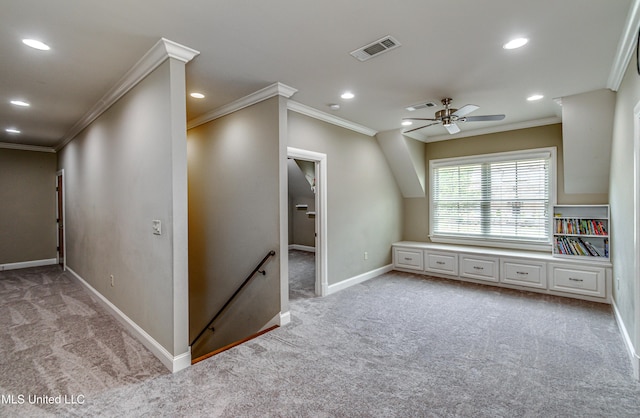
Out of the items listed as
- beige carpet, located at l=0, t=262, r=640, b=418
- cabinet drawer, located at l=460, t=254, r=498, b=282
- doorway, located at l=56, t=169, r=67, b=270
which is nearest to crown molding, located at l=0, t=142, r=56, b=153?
doorway, located at l=56, t=169, r=67, b=270

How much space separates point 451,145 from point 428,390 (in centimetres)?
492

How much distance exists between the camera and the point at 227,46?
8.37ft

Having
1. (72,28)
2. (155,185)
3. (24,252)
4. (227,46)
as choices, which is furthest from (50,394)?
(24,252)

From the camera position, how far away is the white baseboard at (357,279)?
4.59m

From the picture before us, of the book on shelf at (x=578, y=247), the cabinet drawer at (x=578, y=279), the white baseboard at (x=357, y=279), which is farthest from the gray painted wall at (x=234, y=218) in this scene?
the book on shelf at (x=578, y=247)

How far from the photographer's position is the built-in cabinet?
162 inches

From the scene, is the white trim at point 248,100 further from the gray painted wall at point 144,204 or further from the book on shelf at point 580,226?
the book on shelf at point 580,226

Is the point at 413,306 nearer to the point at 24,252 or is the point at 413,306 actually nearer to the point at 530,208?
the point at 530,208

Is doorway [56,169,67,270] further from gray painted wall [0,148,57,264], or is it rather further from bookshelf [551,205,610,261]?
bookshelf [551,205,610,261]

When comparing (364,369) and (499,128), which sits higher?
(499,128)

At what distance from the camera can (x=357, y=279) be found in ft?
16.6

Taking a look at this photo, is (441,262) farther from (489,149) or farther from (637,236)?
(637,236)

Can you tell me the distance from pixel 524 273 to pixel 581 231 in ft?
3.23

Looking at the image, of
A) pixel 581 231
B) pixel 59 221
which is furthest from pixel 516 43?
pixel 59 221
